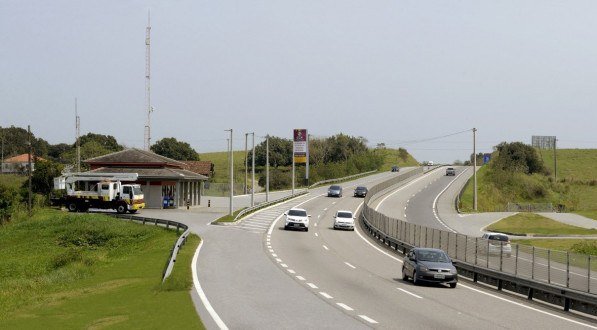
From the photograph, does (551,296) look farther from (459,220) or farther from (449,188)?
(449,188)

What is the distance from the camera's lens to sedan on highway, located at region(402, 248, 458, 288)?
2791 cm

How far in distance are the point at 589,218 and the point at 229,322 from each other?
77.3 m

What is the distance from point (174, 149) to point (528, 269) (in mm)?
154926

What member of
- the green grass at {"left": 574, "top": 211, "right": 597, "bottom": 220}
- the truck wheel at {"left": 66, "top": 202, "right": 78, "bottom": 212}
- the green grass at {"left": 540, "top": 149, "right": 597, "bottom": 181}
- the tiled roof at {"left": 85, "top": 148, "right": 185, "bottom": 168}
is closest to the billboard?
the tiled roof at {"left": 85, "top": 148, "right": 185, "bottom": 168}

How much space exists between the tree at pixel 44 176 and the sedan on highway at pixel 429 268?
70.6m

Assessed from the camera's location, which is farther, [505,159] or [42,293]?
[505,159]

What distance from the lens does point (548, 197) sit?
409 feet

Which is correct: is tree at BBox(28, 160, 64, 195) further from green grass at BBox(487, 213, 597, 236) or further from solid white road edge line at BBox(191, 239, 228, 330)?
solid white road edge line at BBox(191, 239, 228, 330)

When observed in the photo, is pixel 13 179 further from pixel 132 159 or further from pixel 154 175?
pixel 154 175

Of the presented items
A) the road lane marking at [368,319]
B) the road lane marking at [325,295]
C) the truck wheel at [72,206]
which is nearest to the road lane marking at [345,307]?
the road lane marking at [368,319]

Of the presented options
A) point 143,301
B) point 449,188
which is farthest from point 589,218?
point 143,301

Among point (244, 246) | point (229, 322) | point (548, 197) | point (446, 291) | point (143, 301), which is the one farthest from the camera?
point (548, 197)

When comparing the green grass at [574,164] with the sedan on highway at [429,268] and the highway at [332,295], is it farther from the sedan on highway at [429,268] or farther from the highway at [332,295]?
the sedan on highway at [429,268]

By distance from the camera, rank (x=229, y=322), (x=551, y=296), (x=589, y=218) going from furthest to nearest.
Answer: (x=589, y=218), (x=551, y=296), (x=229, y=322)
